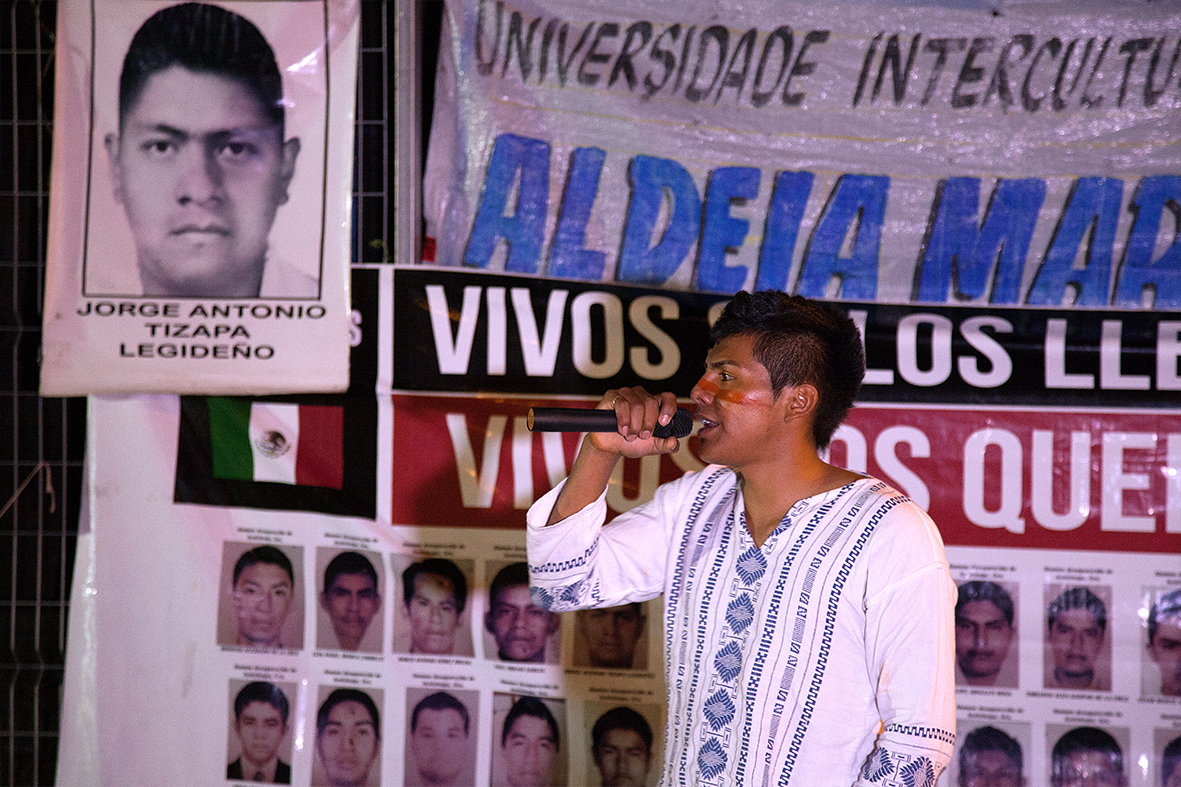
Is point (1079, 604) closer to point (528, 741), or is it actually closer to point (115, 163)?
point (528, 741)

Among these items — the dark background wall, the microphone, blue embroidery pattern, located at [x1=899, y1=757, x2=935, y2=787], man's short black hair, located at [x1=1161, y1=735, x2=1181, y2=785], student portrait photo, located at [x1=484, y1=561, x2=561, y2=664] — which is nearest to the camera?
blue embroidery pattern, located at [x1=899, y1=757, x2=935, y2=787]

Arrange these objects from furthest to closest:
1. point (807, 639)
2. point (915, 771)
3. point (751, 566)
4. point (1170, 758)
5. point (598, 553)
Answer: point (1170, 758), point (598, 553), point (751, 566), point (807, 639), point (915, 771)

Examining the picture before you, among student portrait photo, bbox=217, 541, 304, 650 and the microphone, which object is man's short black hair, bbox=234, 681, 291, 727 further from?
the microphone

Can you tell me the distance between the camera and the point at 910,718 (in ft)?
4.77

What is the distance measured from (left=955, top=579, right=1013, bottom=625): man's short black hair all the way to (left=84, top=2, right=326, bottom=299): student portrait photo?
1.97 meters

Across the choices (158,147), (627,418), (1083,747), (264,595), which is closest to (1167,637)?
(1083,747)

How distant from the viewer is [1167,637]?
2500 mm

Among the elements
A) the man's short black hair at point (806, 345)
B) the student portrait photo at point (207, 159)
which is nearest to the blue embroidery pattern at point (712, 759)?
the man's short black hair at point (806, 345)

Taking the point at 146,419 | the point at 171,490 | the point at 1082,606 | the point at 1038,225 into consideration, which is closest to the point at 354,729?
the point at 171,490

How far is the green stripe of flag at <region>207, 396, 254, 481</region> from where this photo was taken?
9.14 ft

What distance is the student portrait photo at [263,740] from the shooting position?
2768 millimetres

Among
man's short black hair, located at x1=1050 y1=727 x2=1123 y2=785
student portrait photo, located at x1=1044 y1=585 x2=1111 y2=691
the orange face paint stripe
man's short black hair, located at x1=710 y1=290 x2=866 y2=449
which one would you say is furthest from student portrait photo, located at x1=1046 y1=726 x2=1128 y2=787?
the orange face paint stripe

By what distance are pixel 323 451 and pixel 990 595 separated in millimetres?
1850

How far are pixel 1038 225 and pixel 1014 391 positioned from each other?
0.46 m
